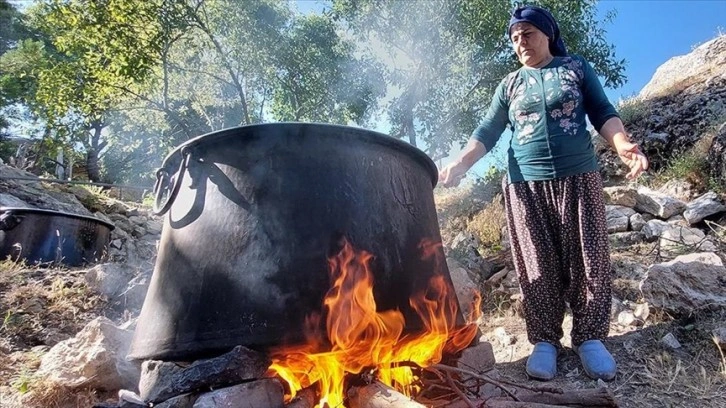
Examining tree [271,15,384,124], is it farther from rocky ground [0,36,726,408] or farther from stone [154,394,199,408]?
stone [154,394,199,408]

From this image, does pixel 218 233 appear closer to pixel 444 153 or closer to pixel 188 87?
pixel 444 153

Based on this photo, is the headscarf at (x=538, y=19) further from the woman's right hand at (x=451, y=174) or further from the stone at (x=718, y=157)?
the stone at (x=718, y=157)

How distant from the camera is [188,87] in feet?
42.6

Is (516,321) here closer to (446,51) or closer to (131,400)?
(131,400)

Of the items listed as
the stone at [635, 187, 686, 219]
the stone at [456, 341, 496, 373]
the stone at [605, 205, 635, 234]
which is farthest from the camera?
A: the stone at [635, 187, 686, 219]

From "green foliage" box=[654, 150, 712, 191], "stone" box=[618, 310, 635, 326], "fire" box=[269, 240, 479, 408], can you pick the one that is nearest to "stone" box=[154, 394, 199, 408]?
"fire" box=[269, 240, 479, 408]

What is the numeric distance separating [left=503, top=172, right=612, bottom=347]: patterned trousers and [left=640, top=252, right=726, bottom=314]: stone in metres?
0.69

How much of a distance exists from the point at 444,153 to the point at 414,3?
2.83 meters

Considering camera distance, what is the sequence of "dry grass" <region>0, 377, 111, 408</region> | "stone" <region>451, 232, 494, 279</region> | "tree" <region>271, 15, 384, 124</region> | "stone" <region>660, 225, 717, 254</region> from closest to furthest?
1. "dry grass" <region>0, 377, 111, 408</region>
2. "stone" <region>660, 225, 717, 254</region>
3. "stone" <region>451, 232, 494, 279</region>
4. "tree" <region>271, 15, 384, 124</region>

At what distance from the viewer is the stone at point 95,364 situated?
189 centimetres

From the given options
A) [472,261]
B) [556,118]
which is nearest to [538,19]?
[556,118]

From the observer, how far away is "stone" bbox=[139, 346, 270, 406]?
1367 mm

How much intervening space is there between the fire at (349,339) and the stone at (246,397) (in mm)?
97

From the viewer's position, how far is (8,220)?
14.0ft
